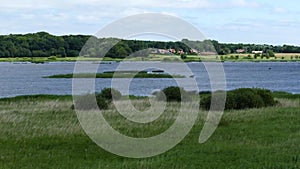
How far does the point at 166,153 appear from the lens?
612 inches

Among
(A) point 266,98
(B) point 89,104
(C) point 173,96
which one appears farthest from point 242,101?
(B) point 89,104

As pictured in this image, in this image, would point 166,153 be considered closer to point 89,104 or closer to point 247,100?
point 89,104

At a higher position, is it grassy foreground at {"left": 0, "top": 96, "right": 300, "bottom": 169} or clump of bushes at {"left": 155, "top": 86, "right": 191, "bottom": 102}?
grassy foreground at {"left": 0, "top": 96, "right": 300, "bottom": 169}

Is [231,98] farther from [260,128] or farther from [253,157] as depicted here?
[253,157]

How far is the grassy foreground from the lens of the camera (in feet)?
45.4

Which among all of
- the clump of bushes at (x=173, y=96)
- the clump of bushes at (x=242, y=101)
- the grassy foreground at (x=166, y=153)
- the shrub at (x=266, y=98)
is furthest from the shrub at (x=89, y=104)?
the shrub at (x=266, y=98)

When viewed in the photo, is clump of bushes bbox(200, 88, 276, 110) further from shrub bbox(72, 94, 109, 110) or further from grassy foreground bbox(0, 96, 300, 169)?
grassy foreground bbox(0, 96, 300, 169)

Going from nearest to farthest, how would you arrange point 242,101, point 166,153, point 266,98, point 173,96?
1. point 166,153
2. point 242,101
3. point 266,98
4. point 173,96

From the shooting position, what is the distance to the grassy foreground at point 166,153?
1384 centimetres

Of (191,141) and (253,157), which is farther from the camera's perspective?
(191,141)

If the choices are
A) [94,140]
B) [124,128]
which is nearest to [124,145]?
[94,140]

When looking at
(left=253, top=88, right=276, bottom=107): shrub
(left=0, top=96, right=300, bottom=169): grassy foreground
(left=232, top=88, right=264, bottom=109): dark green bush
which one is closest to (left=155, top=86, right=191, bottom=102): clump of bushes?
(left=253, top=88, right=276, bottom=107): shrub

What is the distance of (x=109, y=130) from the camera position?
19953mm

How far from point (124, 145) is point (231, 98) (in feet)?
52.1
